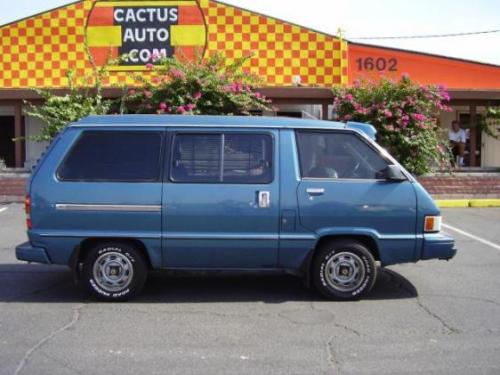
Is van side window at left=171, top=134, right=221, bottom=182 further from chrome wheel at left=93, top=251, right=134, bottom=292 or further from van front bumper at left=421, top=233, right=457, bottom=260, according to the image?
van front bumper at left=421, top=233, right=457, bottom=260

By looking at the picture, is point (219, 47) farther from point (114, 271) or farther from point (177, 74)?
point (114, 271)

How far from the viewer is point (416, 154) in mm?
14789

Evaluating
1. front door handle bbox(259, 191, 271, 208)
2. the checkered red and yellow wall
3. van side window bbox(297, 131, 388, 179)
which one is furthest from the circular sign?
front door handle bbox(259, 191, 271, 208)

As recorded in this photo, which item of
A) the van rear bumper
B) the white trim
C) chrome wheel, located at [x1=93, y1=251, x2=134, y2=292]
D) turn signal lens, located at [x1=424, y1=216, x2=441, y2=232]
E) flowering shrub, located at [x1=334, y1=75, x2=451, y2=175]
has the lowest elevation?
chrome wheel, located at [x1=93, y1=251, x2=134, y2=292]

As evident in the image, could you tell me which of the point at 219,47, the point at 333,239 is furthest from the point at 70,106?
the point at 333,239

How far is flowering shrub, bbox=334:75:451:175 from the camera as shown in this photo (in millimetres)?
14469

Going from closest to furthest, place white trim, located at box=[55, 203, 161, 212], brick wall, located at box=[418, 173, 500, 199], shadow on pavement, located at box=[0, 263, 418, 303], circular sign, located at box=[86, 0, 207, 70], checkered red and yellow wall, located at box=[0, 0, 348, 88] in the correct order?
1. white trim, located at box=[55, 203, 161, 212]
2. shadow on pavement, located at box=[0, 263, 418, 303]
3. brick wall, located at box=[418, 173, 500, 199]
4. circular sign, located at box=[86, 0, 207, 70]
5. checkered red and yellow wall, located at box=[0, 0, 348, 88]

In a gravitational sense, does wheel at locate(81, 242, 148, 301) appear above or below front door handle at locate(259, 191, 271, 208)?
below

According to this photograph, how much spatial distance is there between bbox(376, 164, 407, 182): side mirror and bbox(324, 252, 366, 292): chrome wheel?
0.83 metres

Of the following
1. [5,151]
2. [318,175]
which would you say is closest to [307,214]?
[318,175]

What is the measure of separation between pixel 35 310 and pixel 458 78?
16073mm

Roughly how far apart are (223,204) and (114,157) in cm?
118

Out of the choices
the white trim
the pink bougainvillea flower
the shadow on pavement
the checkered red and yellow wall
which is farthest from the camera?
the checkered red and yellow wall

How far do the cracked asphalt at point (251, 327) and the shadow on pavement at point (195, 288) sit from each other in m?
0.01
